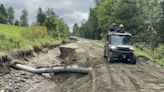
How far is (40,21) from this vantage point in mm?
118938

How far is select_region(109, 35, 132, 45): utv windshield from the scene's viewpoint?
29.9 metres

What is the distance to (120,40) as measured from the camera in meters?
30.0

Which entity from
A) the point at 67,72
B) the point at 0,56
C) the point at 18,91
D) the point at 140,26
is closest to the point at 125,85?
the point at 18,91

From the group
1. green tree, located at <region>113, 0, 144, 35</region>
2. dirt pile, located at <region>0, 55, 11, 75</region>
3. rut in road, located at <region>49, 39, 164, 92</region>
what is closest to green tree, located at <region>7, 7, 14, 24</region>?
green tree, located at <region>113, 0, 144, 35</region>

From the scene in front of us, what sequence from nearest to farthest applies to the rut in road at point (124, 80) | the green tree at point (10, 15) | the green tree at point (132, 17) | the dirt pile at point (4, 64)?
the rut in road at point (124, 80)
the dirt pile at point (4, 64)
the green tree at point (132, 17)
the green tree at point (10, 15)

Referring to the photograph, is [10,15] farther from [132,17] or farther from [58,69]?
[58,69]

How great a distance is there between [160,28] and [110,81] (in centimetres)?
5416

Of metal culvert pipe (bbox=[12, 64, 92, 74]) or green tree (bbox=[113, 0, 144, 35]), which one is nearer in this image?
metal culvert pipe (bbox=[12, 64, 92, 74])

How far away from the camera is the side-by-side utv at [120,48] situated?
28.9 metres

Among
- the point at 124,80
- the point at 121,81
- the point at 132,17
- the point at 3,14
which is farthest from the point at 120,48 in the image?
the point at 3,14

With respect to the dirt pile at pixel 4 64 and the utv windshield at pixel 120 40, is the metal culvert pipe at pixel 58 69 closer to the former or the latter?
the dirt pile at pixel 4 64

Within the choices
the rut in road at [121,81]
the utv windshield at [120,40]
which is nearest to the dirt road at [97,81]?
the rut in road at [121,81]

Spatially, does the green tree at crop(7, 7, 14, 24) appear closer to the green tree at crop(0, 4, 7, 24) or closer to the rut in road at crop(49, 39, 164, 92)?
the green tree at crop(0, 4, 7, 24)

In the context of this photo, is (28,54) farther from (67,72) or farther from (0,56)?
(67,72)
